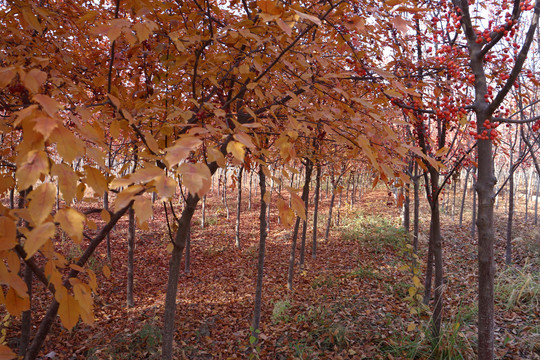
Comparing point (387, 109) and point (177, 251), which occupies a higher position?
point (387, 109)

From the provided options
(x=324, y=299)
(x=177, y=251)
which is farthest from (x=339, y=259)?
(x=177, y=251)

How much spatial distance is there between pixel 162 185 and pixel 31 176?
0.36 metres

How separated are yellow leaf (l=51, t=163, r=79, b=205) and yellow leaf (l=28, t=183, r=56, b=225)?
0.04 m

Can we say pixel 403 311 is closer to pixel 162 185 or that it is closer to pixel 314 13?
pixel 314 13

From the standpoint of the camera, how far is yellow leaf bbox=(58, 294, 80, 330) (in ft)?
3.34

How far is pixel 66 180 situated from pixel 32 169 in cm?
11

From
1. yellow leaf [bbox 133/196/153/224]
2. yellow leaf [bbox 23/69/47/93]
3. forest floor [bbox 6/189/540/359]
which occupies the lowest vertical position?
forest floor [bbox 6/189/540/359]

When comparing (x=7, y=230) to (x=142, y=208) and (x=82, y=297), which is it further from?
(x=142, y=208)

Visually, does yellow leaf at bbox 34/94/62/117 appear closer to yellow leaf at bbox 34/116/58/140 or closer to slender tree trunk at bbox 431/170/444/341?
yellow leaf at bbox 34/116/58/140

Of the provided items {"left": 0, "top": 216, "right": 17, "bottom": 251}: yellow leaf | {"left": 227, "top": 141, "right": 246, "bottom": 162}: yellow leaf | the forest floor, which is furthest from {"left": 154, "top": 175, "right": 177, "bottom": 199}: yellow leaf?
the forest floor

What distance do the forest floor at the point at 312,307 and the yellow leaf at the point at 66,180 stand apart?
3.88m

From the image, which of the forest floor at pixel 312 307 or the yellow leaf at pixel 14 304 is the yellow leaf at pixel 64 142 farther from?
the forest floor at pixel 312 307

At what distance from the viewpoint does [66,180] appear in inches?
36.6

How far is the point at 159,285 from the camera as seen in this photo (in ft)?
28.2
